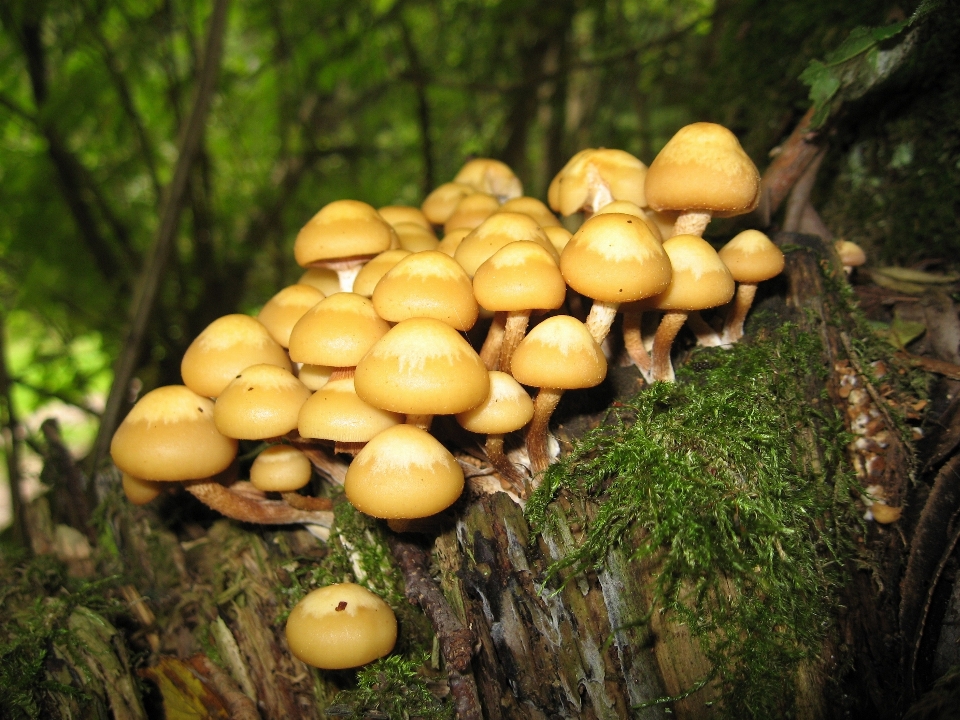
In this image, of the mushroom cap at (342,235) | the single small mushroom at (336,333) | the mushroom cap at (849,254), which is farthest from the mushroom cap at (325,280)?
the mushroom cap at (849,254)

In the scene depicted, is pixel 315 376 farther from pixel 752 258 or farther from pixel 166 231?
pixel 166 231

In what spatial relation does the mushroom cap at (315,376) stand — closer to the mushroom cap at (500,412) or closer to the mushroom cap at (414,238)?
the mushroom cap at (500,412)

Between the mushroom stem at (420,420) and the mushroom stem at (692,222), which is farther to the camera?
the mushroom stem at (692,222)

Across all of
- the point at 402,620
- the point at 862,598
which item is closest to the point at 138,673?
the point at 402,620

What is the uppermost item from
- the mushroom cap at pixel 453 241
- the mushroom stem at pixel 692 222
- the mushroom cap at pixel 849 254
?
the mushroom cap at pixel 453 241

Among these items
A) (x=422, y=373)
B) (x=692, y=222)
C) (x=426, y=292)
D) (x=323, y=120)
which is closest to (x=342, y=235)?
(x=426, y=292)

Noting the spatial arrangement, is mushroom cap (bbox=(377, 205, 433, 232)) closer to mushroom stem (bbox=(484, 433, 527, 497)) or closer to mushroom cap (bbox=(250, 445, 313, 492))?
mushroom cap (bbox=(250, 445, 313, 492))

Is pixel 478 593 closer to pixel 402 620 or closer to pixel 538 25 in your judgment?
pixel 402 620

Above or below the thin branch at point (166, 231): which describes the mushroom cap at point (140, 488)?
below
